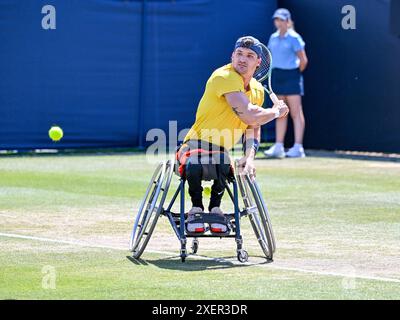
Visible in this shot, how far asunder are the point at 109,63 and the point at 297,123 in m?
3.32

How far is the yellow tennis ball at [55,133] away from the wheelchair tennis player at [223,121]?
9245 mm

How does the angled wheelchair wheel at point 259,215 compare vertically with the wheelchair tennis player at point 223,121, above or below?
below

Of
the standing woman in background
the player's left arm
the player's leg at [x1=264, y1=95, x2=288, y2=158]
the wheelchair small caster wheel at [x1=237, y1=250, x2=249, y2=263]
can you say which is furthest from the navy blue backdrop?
the wheelchair small caster wheel at [x1=237, y1=250, x2=249, y2=263]

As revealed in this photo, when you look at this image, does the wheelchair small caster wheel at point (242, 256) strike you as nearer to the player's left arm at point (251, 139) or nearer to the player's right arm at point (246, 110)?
the player's left arm at point (251, 139)

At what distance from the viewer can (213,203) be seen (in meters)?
8.52

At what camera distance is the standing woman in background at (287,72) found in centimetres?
1772

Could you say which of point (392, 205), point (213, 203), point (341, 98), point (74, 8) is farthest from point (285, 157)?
point (213, 203)

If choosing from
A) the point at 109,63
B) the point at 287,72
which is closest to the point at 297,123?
the point at 287,72

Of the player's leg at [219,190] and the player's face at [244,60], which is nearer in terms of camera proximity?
the player's leg at [219,190]

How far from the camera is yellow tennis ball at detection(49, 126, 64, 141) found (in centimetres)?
1750

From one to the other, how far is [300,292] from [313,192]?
616 centimetres

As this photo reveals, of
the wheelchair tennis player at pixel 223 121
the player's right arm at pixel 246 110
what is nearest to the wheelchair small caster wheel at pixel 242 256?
the wheelchair tennis player at pixel 223 121

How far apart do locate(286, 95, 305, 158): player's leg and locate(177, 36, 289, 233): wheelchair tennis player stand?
9454 millimetres

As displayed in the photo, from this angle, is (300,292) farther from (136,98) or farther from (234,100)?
(136,98)
